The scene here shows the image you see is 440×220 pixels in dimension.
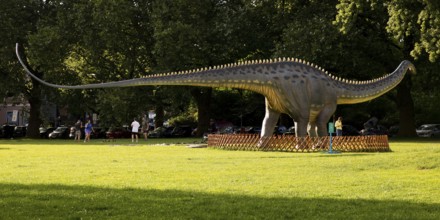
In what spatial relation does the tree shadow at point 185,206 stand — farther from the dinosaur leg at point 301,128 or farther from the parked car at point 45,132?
the parked car at point 45,132

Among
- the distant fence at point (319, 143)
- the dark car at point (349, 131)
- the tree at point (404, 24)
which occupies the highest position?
the tree at point (404, 24)

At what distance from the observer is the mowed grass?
969 centimetres

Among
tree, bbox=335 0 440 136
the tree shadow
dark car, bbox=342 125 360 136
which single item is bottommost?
the tree shadow

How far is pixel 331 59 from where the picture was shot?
132 feet

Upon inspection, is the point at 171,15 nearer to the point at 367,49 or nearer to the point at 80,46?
the point at 80,46

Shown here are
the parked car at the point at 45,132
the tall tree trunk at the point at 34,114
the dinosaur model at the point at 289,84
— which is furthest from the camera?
the parked car at the point at 45,132

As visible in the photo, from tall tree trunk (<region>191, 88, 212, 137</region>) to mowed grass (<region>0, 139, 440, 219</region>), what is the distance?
32.3 m

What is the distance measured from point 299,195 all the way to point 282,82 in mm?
14858

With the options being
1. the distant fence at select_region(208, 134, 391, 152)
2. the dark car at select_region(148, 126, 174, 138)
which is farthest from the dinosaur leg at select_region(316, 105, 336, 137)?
the dark car at select_region(148, 126, 174, 138)

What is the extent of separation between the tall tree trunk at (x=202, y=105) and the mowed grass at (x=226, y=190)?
3231 cm

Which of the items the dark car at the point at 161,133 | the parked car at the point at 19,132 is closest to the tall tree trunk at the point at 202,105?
the dark car at the point at 161,133

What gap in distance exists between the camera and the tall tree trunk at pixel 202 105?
51125 mm

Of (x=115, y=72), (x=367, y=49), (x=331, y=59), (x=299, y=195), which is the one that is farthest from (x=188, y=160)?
(x=115, y=72)

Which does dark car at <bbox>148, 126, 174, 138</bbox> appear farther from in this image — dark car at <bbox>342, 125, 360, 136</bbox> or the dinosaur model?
the dinosaur model
